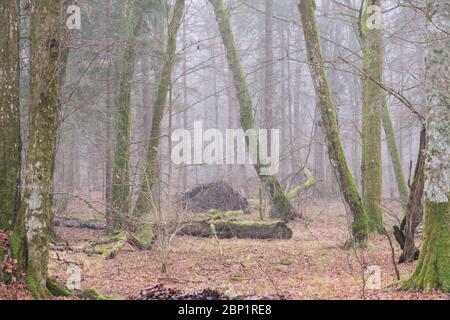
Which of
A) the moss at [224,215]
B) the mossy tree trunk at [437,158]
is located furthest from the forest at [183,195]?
the moss at [224,215]

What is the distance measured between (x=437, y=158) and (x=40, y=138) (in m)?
5.45

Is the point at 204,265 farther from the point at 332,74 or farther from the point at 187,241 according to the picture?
the point at 332,74

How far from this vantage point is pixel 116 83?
15938mm

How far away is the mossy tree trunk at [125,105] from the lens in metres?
14.7

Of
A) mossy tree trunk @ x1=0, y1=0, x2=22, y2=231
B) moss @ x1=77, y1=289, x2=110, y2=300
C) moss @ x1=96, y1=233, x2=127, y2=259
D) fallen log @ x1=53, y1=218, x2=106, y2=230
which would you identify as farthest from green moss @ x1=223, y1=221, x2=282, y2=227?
mossy tree trunk @ x1=0, y1=0, x2=22, y2=231

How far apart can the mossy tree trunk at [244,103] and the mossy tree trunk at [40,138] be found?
1064 cm

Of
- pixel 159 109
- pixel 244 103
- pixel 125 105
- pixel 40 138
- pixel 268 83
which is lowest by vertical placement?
pixel 40 138

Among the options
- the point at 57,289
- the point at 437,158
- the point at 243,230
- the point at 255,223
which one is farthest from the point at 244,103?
the point at 57,289

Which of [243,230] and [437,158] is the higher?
[437,158]

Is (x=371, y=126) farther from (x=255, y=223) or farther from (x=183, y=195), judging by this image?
(x=183, y=195)

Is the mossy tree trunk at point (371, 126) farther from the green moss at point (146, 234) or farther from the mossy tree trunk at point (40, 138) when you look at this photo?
the mossy tree trunk at point (40, 138)

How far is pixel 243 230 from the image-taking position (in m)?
14.8
